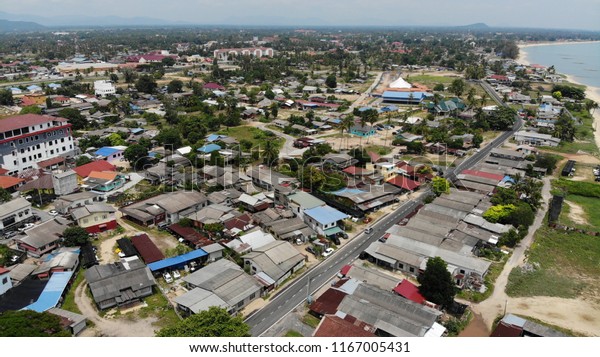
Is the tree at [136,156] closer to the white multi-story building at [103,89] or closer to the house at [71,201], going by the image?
the house at [71,201]

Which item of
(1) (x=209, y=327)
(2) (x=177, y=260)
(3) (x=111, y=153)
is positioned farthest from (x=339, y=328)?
(3) (x=111, y=153)

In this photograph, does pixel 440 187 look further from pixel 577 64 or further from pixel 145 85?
pixel 577 64

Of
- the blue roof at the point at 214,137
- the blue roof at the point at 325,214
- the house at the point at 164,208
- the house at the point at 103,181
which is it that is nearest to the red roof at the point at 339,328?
the blue roof at the point at 325,214

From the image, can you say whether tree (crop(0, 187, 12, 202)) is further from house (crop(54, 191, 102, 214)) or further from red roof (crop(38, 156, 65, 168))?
red roof (crop(38, 156, 65, 168))

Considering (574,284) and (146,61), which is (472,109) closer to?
(574,284)

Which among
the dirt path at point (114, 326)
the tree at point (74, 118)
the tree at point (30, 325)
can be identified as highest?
the tree at point (74, 118)

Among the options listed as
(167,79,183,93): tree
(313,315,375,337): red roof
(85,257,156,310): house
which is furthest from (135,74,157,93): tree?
(313,315,375,337): red roof

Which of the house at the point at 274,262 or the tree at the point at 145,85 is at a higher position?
the tree at the point at 145,85
